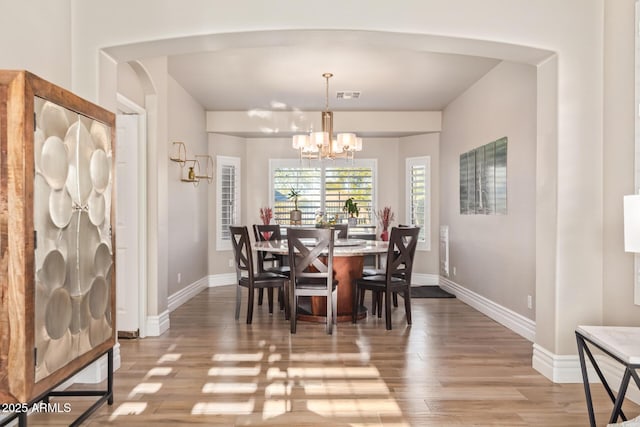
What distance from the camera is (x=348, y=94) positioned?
21.0 ft

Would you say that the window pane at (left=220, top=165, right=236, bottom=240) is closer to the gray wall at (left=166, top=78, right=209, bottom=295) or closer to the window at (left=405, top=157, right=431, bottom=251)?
the gray wall at (left=166, top=78, right=209, bottom=295)

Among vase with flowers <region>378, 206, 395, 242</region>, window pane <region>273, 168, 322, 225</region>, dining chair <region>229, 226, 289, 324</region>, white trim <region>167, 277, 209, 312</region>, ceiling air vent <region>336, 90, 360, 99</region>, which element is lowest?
white trim <region>167, 277, 209, 312</region>

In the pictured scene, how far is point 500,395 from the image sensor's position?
9.85ft

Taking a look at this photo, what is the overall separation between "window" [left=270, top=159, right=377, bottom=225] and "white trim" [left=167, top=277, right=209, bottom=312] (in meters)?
1.84

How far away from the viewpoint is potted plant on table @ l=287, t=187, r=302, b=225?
7.95 meters

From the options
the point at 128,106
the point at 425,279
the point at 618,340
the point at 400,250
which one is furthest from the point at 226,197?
the point at 618,340

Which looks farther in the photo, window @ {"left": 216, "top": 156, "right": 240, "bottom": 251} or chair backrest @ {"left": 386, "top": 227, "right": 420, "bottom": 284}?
window @ {"left": 216, "top": 156, "right": 240, "bottom": 251}

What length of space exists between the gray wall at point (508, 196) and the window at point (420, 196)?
32.4 inches

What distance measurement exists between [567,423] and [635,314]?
2.94 ft

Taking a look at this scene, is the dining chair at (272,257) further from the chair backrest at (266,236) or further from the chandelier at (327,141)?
the chandelier at (327,141)

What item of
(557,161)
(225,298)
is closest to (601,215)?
(557,161)

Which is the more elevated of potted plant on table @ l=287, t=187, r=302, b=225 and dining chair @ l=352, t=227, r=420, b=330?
potted plant on table @ l=287, t=187, r=302, b=225

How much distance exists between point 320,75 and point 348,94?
0.97m

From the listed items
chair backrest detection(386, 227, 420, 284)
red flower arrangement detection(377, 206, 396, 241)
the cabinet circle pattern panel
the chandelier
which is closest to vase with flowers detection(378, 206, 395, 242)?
red flower arrangement detection(377, 206, 396, 241)
